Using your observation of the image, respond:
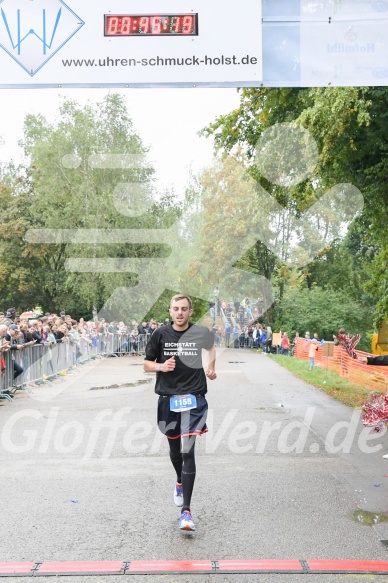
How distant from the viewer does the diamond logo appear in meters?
8.73

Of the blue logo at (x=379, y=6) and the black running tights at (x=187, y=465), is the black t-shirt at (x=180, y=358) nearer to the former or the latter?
the black running tights at (x=187, y=465)

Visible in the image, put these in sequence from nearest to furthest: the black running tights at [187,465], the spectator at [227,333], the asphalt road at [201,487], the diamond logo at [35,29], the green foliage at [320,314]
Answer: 1. the asphalt road at [201,487]
2. the black running tights at [187,465]
3. the diamond logo at [35,29]
4. the spectator at [227,333]
5. the green foliage at [320,314]

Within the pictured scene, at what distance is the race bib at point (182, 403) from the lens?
6672mm

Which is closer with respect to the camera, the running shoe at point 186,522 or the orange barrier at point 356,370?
the running shoe at point 186,522

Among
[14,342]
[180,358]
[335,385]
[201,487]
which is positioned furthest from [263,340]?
[180,358]

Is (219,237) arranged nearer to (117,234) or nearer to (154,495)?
(117,234)

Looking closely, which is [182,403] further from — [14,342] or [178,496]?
[14,342]

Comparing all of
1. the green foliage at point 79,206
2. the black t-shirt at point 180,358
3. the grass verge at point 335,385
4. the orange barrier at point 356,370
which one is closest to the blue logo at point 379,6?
the black t-shirt at point 180,358

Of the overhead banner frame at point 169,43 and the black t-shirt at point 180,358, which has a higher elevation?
the overhead banner frame at point 169,43

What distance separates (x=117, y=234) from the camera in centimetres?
Answer: 5122

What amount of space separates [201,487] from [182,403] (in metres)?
1.58

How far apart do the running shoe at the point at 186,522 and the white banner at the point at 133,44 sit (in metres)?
4.40

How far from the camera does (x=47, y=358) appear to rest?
20.7 meters

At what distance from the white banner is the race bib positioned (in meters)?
3.51
